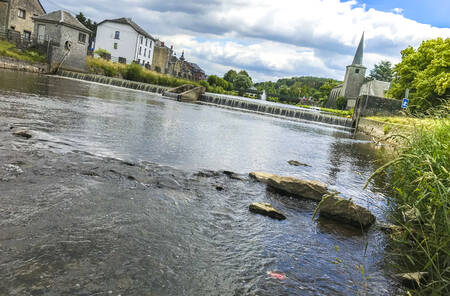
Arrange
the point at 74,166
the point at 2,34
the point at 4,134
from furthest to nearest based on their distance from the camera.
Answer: the point at 2,34, the point at 4,134, the point at 74,166

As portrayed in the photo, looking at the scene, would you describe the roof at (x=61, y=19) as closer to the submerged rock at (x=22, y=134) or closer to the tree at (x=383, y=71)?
the submerged rock at (x=22, y=134)

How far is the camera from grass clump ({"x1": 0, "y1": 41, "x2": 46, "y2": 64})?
3578 centimetres

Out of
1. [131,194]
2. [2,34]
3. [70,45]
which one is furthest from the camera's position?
[70,45]

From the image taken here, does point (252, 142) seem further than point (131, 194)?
Yes

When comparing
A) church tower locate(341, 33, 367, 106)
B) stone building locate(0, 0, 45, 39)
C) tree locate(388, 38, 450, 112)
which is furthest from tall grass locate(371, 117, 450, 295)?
church tower locate(341, 33, 367, 106)

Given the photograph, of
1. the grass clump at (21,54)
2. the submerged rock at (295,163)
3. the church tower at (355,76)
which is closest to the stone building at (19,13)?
the grass clump at (21,54)

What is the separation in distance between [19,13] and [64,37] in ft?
47.2

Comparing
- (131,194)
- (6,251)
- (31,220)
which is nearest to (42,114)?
(131,194)

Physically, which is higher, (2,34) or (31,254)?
(2,34)

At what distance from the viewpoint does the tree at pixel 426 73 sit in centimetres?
2925

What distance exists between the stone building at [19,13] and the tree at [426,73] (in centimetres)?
5053

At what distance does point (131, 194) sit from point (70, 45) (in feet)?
154

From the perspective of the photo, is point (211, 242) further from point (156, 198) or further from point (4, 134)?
point (4, 134)

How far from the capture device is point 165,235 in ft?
13.5
